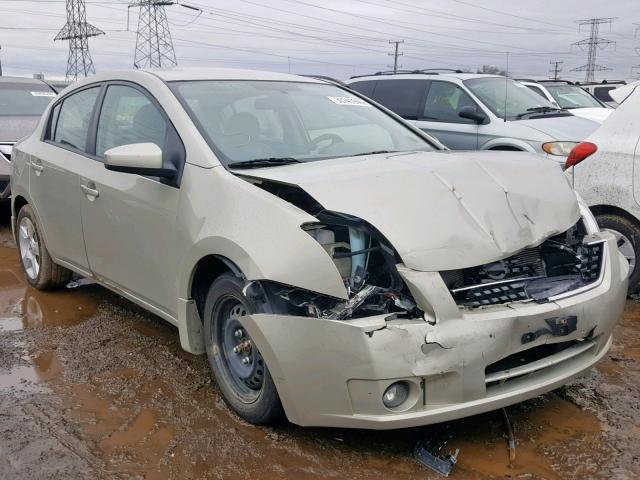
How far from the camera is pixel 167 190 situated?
11.9 feet

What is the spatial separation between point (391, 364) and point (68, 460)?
1.55 meters

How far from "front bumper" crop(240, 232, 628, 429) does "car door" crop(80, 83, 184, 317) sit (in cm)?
95

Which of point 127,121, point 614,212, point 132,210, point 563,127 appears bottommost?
point 614,212

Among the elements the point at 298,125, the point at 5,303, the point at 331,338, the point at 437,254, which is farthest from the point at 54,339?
the point at 437,254

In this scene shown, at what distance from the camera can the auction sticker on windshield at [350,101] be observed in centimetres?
446

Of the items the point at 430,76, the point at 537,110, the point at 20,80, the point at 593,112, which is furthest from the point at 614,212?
the point at 20,80

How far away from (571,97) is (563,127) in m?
4.45

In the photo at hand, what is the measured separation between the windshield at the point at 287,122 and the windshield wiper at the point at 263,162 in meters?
0.03

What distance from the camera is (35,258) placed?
18.5 ft

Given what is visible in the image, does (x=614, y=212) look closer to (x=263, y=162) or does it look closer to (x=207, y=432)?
(x=263, y=162)

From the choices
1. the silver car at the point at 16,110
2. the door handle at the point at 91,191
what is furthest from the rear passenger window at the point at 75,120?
the silver car at the point at 16,110

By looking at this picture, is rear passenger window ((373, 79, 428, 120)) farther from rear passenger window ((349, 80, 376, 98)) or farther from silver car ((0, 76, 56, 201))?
silver car ((0, 76, 56, 201))

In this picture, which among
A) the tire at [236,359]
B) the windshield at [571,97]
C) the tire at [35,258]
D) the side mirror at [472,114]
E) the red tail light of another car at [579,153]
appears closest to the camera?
the tire at [236,359]

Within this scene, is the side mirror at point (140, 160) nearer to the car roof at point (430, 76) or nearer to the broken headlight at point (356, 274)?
the broken headlight at point (356, 274)
